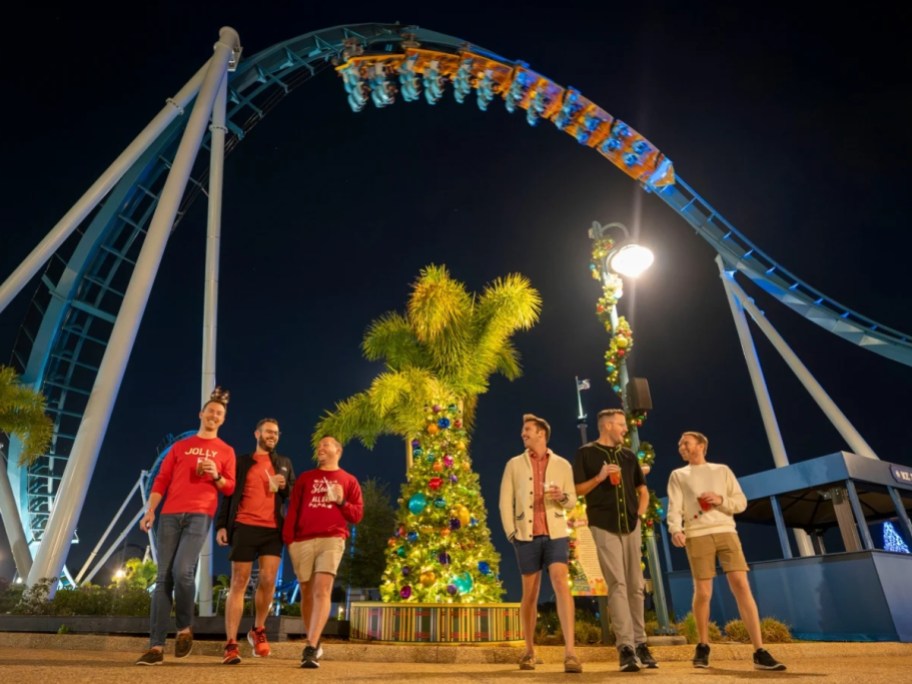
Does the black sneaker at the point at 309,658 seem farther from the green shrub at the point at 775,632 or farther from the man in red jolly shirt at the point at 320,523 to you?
the green shrub at the point at 775,632

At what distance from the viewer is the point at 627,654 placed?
14.5ft

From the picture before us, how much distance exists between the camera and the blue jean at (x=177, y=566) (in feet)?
15.3

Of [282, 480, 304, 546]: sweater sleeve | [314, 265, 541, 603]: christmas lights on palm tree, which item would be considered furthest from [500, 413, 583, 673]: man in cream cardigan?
[314, 265, 541, 603]: christmas lights on palm tree

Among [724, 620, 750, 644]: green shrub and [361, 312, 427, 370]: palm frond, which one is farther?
[361, 312, 427, 370]: palm frond

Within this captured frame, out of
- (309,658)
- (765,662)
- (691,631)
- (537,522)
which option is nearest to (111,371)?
(309,658)

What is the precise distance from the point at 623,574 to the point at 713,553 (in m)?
1.07

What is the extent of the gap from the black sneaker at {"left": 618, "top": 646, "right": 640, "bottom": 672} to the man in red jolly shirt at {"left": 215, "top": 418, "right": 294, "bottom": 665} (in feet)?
9.96

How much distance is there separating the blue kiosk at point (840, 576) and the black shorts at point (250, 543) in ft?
32.2

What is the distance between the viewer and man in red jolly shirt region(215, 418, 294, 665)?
540cm

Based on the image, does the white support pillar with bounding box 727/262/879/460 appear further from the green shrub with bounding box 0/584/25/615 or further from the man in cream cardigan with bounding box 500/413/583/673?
the green shrub with bounding box 0/584/25/615

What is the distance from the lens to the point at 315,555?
513 cm

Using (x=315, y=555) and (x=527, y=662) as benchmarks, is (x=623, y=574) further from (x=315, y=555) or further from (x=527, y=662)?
(x=315, y=555)

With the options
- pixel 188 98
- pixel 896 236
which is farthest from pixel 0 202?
pixel 896 236

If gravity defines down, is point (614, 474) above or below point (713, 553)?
above
